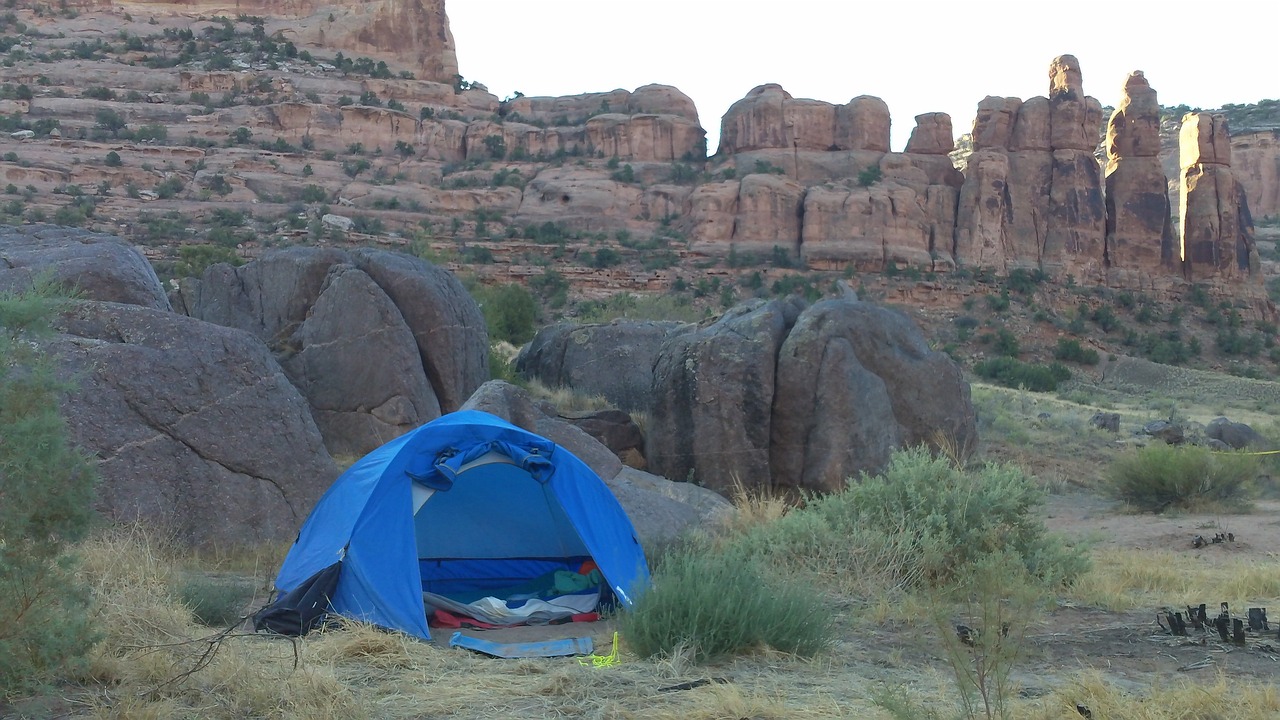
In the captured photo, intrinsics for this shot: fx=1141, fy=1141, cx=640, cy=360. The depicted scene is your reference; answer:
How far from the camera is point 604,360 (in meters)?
19.1

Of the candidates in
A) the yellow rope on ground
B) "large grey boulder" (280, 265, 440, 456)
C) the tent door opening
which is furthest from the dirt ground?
"large grey boulder" (280, 265, 440, 456)

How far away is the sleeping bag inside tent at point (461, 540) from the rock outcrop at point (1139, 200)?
185 ft

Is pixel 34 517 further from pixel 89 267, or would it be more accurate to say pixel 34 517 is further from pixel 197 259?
pixel 197 259

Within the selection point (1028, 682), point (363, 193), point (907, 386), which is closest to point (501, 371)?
point (907, 386)

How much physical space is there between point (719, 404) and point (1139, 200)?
53.7 m

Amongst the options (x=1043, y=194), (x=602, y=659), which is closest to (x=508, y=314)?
(x=602, y=659)

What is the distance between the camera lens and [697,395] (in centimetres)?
1361

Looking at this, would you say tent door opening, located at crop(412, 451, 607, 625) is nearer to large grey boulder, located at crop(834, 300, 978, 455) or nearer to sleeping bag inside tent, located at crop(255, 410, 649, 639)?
sleeping bag inside tent, located at crop(255, 410, 649, 639)

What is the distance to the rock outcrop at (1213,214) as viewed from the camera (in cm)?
6016

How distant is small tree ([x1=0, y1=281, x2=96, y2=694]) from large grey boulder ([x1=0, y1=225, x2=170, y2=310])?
236 inches

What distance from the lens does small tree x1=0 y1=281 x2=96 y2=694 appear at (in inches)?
190

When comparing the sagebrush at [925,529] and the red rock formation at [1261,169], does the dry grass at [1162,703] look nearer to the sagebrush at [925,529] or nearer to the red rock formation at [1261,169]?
the sagebrush at [925,529]

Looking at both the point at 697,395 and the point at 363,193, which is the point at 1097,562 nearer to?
the point at 697,395

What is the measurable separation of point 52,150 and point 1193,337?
56.3m
